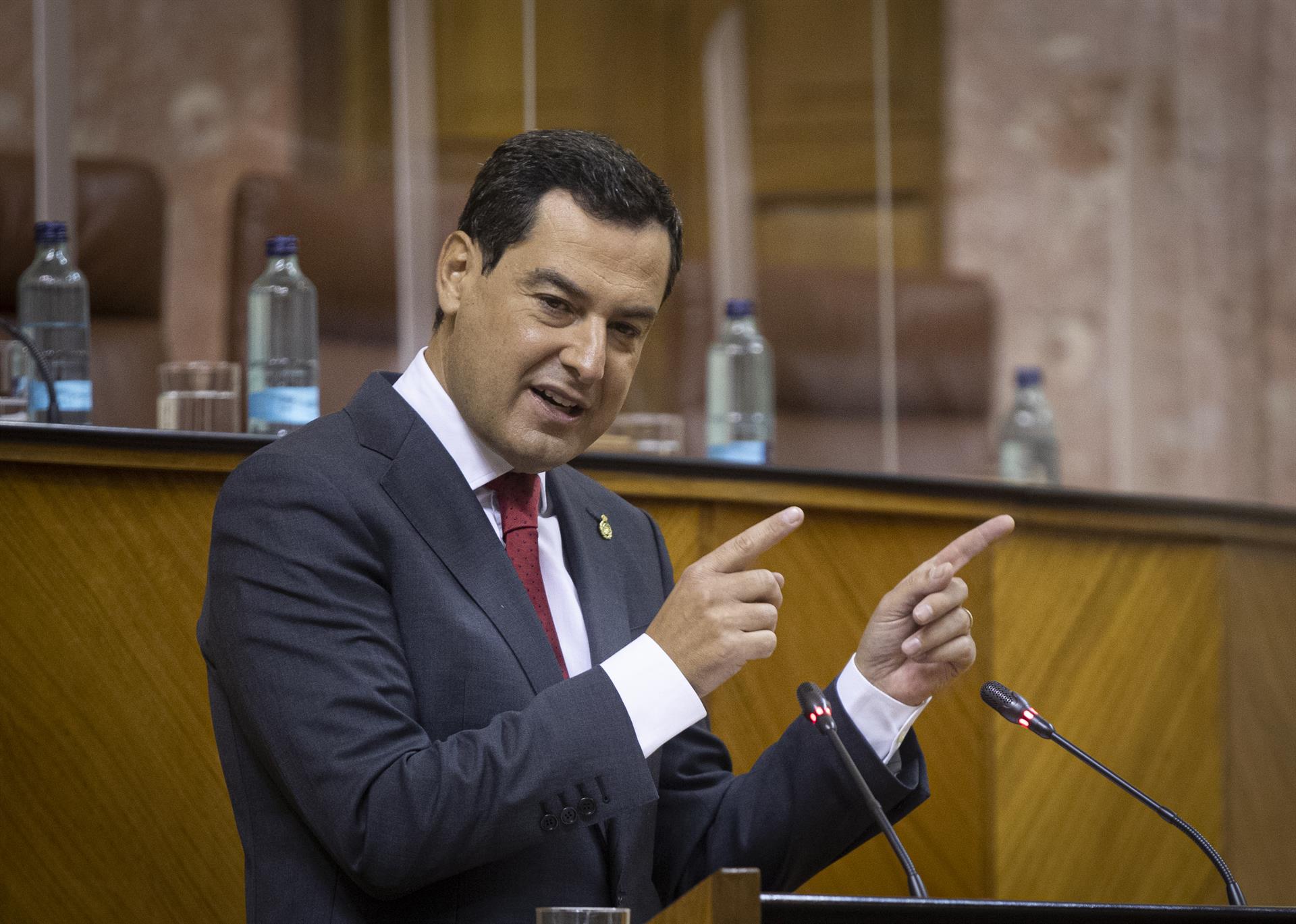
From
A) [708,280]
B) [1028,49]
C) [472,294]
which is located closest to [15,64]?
[708,280]

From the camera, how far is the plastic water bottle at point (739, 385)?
3.07 metres

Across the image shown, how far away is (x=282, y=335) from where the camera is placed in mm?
2645

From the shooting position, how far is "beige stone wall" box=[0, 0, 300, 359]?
371cm

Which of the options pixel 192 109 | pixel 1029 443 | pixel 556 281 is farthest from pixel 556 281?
pixel 192 109

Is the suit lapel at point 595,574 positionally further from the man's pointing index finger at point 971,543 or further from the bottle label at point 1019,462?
the bottle label at point 1019,462

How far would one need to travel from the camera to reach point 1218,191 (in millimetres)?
5133

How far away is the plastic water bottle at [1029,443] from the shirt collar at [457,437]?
7.47 ft

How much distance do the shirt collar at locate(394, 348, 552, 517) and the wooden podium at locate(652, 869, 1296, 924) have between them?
0.57 meters

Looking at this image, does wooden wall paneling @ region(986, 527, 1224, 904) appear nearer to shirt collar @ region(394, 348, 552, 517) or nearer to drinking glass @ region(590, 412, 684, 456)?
drinking glass @ region(590, 412, 684, 456)

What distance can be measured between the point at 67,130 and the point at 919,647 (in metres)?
2.29

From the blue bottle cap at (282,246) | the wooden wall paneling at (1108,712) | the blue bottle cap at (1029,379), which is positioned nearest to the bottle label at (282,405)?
the blue bottle cap at (282,246)

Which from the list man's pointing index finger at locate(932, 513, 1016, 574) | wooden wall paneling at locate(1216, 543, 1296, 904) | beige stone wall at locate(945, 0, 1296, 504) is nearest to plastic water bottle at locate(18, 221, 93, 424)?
man's pointing index finger at locate(932, 513, 1016, 574)

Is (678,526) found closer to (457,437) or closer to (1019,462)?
(457,437)

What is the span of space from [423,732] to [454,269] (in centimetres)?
48
